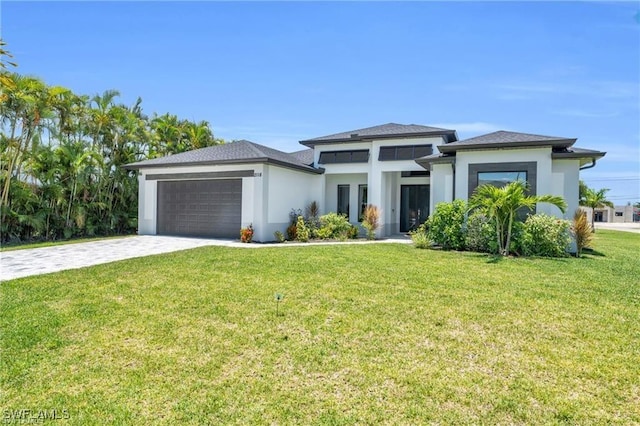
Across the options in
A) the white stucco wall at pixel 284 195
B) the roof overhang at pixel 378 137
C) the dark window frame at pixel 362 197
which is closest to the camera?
the white stucco wall at pixel 284 195

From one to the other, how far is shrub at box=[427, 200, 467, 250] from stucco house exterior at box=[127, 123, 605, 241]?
4.57 feet

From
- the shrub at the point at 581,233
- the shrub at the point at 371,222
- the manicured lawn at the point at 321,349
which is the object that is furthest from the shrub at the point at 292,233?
the shrub at the point at 581,233

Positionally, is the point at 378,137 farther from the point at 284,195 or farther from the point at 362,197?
the point at 284,195

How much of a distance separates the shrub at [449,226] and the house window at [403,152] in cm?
461

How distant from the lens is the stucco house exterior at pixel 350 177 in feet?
45.7

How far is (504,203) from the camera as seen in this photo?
11.7m

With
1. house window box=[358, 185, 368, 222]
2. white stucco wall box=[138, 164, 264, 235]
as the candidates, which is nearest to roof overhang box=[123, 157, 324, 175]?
white stucco wall box=[138, 164, 264, 235]

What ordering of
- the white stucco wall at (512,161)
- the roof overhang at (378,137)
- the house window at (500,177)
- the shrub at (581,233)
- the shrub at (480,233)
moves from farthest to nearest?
1. the roof overhang at (378,137)
2. the house window at (500,177)
3. the white stucco wall at (512,161)
4. the shrub at (581,233)
5. the shrub at (480,233)

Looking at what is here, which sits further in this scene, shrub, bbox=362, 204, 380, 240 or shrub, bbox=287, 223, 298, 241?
shrub, bbox=362, 204, 380, 240

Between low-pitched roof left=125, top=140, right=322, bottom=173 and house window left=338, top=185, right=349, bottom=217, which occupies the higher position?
low-pitched roof left=125, top=140, right=322, bottom=173

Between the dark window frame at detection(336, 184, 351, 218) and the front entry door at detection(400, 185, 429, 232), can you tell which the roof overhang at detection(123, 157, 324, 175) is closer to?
the dark window frame at detection(336, 184, 351, 218)

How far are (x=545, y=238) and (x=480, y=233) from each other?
1974mm

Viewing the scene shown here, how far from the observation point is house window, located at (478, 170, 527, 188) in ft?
45.3

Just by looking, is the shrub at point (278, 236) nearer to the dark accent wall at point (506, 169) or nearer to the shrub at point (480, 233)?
the shrub at point (480, 233)
